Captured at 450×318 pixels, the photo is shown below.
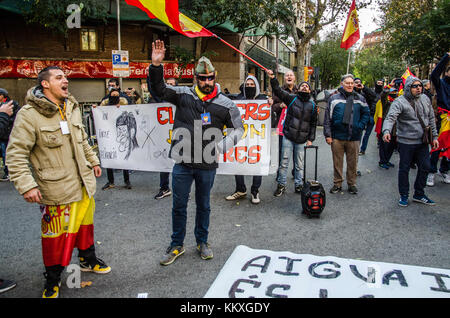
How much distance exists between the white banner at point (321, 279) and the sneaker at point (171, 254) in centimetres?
58

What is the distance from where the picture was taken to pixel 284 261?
3.71m

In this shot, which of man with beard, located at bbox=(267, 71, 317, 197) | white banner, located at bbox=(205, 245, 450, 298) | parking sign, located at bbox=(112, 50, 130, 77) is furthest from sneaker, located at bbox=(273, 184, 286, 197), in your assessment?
parking sign, located at bbox=(112, 50, 130, 77)

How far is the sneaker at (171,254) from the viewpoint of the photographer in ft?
12.4

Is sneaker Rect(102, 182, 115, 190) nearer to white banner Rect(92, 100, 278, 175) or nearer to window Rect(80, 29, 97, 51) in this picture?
white banner Rect(92, 100, 278, 175)

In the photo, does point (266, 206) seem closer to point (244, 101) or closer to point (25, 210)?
point (244, 101)

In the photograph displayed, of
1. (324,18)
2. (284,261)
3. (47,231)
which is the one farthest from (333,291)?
(324,18)

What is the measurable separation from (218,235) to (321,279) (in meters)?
1.64

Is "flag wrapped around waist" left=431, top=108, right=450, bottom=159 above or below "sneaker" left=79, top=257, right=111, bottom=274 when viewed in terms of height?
above

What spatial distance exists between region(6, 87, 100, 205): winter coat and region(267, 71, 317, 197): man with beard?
3.78 m

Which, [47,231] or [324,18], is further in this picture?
[324,18]

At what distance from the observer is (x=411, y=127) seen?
5605 millimetres

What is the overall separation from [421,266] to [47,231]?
3750 millimetres

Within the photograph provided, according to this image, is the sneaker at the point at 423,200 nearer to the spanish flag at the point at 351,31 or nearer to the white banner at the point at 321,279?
the white banner at the point at 321,279

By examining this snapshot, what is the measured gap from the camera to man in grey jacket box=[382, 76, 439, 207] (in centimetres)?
561
